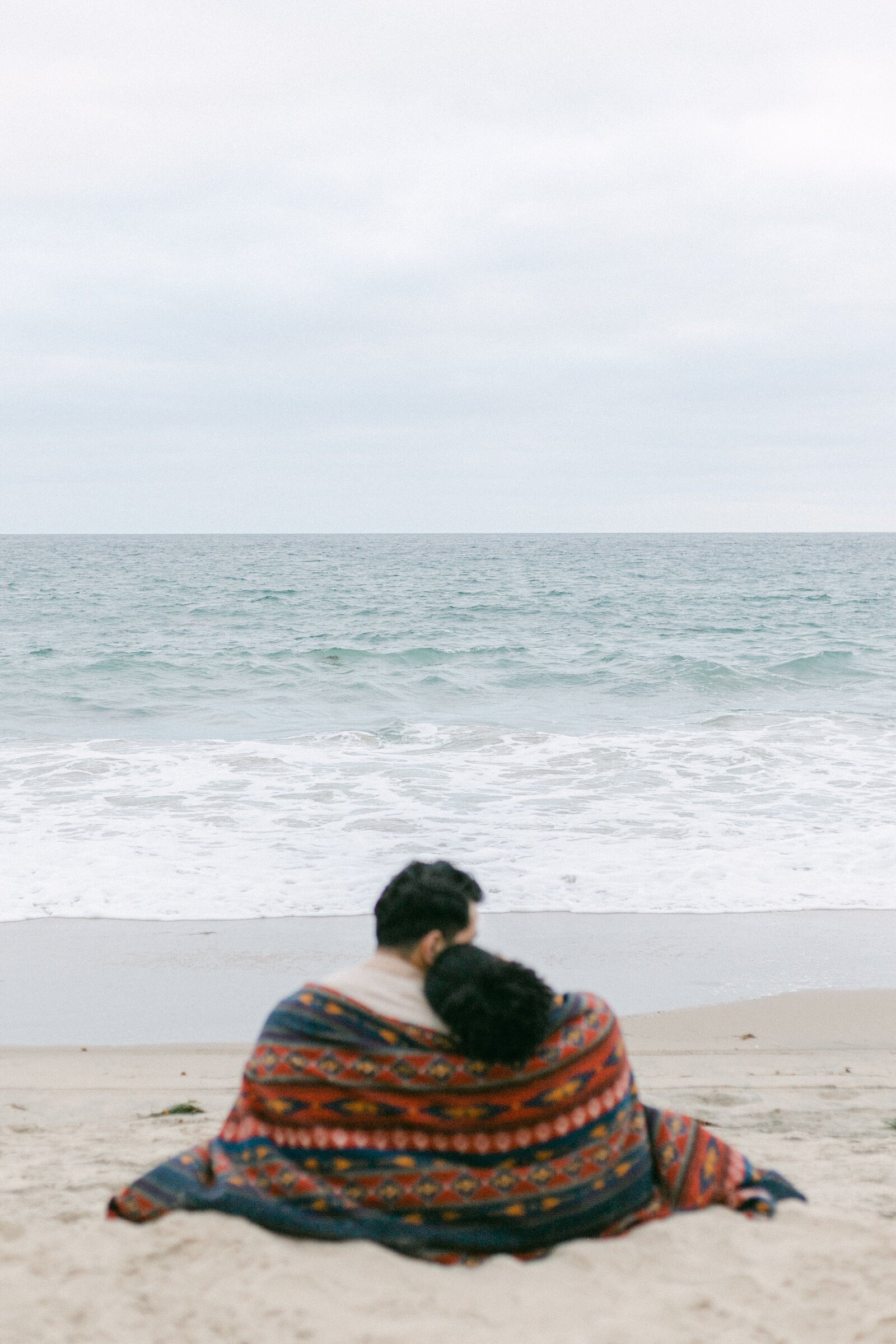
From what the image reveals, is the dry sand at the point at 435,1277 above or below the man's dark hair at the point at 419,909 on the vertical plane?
below

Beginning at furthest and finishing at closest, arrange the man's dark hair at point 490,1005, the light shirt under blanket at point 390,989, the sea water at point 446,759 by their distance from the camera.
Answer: the sea water at point 446,759, the light shirt under blanket at point 390,989, the man's dark hair at point 490,1005

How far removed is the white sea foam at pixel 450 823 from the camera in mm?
7305

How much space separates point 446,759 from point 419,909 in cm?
912

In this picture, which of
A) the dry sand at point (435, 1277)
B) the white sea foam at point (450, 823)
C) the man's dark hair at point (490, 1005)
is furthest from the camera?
the white sea foam at point (450, 823)

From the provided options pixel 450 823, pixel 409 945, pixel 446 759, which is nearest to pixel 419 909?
pixel 409 945

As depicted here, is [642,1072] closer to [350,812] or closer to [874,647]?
[350,812]

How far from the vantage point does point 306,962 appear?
20.0 feet

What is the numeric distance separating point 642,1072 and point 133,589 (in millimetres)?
39817

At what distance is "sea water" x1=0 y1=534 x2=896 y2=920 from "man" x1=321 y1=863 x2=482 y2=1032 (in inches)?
170

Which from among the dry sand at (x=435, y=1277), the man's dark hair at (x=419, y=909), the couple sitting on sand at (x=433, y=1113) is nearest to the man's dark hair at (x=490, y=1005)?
the couple sitting on sand at (x=433, y=1113)

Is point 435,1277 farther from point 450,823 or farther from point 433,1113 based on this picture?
point 450,823

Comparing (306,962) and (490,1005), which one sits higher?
(490,1005)

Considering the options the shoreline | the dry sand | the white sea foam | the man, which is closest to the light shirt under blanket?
the man

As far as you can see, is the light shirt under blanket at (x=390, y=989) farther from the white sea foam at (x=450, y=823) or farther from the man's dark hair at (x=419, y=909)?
the white sea foam at (x=450, y=823)
